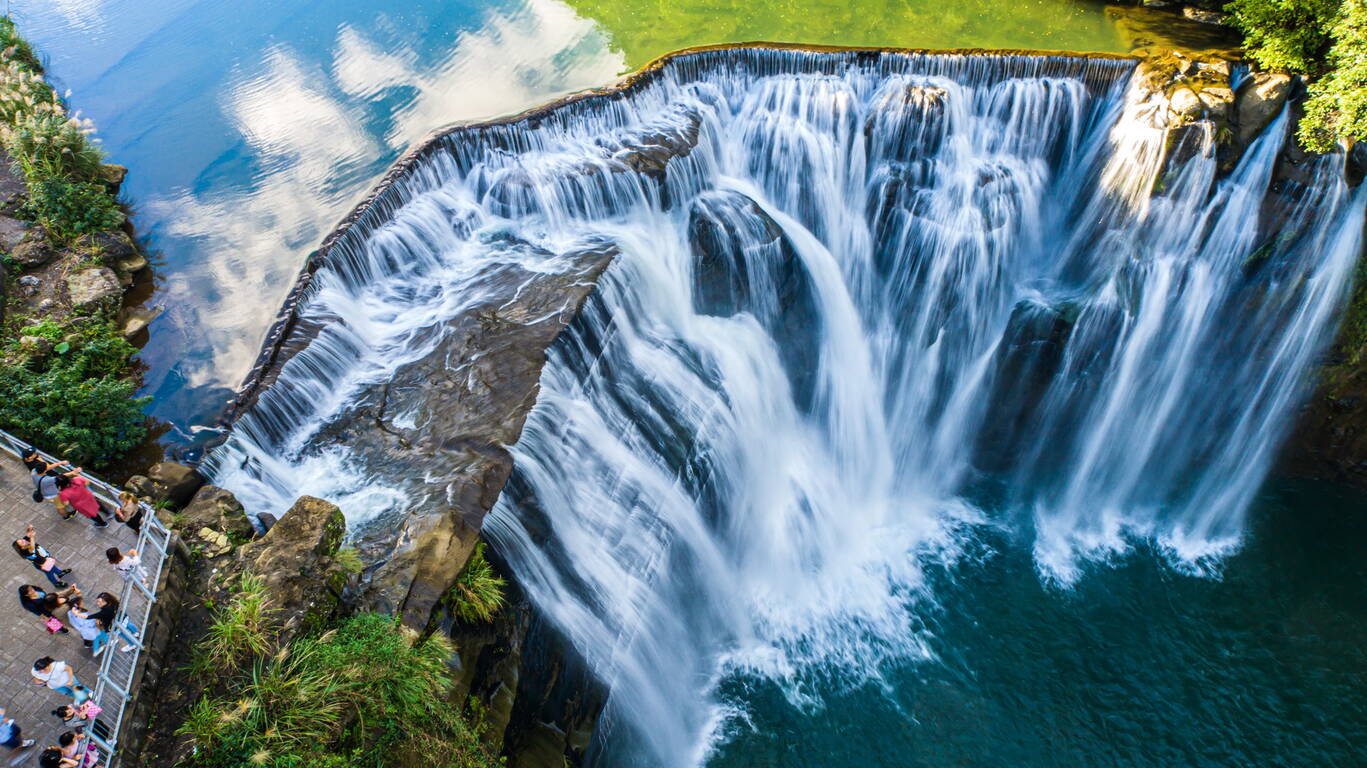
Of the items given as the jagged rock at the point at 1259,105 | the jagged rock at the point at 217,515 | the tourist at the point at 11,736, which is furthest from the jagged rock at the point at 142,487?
the jagged rock at the point at 1259,105

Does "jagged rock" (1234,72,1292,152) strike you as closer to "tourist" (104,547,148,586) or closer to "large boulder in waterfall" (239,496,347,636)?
"large boulder in waterfall" (239,496,347,636)

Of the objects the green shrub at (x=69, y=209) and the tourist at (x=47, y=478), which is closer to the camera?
the tourist at (x=47, y=478)

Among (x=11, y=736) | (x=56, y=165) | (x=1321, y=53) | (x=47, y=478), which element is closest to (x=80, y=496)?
(x=47, y=478)

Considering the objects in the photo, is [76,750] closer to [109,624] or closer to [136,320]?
[109,624]

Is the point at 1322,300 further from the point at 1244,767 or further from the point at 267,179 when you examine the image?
the point at 267,179

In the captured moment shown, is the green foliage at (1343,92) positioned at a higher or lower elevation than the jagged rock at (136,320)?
higher

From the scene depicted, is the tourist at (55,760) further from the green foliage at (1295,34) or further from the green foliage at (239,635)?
the green foliage at (1295,34)
